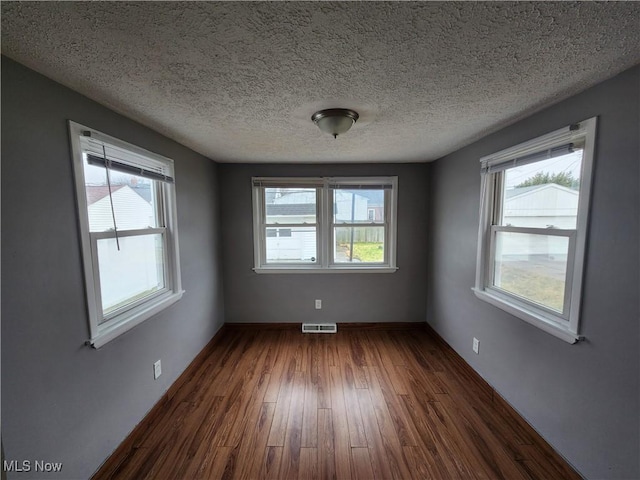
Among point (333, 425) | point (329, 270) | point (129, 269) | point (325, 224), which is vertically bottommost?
point (333, 425)

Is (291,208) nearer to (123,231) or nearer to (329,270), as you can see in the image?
(329,270)

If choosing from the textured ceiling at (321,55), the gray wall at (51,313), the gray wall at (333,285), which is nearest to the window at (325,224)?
the gray wall at (333,285)

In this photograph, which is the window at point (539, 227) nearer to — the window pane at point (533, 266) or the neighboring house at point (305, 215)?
the window pane at point (533, 266)

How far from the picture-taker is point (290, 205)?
10.7ft

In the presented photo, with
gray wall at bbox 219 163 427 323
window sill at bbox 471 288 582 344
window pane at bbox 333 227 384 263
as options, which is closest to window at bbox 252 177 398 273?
window pane at bbox 333 227 384 263

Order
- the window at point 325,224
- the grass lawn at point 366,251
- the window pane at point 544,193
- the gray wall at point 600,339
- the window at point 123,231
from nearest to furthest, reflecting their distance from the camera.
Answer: the gray wall at point 600,339 < the window at point 123,231 < the window pane at point 544,193 < the window at point 325,224 < the grass lawn at point 366,251

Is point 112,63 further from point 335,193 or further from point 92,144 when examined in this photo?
point 335,193

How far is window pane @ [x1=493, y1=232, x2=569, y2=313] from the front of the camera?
1572mm

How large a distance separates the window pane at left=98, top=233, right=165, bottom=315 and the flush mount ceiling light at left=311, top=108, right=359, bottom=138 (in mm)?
1541

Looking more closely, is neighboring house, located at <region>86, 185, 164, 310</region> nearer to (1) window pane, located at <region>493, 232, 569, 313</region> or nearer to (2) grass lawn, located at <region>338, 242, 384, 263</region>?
(2) grass lawn, located at <region>338, 242, 384, 263</region>

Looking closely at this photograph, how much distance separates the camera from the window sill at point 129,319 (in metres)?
1.44
